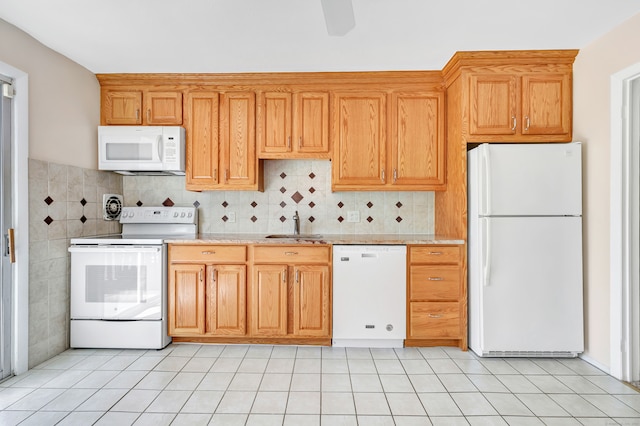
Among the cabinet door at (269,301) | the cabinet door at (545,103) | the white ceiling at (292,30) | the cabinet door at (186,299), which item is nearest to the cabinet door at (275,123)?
the white ceiling at (292,30)

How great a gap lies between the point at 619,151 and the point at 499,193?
2.47 feet

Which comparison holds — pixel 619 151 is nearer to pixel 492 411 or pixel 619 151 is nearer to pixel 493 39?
pixel 493 39

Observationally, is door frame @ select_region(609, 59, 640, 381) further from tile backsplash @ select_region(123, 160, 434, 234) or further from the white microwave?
the white microwave

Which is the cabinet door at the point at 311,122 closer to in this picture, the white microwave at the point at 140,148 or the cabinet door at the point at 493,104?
the white microwave at the point at 140,148

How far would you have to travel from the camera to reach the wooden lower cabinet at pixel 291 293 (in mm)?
2881

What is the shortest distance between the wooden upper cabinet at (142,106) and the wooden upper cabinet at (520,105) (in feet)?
8.34

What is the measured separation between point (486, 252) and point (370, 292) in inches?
36.3

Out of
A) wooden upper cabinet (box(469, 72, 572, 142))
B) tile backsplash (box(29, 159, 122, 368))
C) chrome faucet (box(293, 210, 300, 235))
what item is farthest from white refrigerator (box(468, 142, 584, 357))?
tile backsplash (box(29, 159, 122, 368))

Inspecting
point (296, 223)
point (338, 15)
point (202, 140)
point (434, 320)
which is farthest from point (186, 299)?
point (338, 15)

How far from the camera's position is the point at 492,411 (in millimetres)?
1979

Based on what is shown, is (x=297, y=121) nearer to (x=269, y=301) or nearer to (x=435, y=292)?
(x=269, y=301)

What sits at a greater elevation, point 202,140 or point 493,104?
point 493,104

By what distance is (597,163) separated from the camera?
2541mm

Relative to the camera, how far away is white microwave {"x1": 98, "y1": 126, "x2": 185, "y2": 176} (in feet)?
10.2
